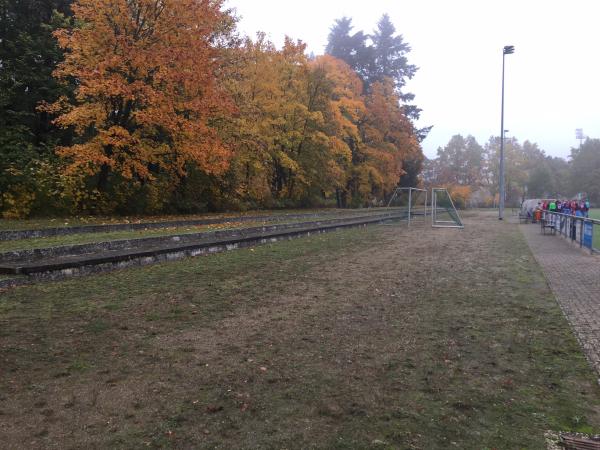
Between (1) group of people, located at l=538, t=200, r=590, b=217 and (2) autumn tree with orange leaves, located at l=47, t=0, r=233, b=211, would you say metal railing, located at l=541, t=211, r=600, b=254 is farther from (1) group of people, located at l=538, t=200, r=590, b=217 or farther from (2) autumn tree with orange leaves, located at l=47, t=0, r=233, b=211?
(2) autumn tree with orange leaves, located at l=47, t=0, r=233, b=211

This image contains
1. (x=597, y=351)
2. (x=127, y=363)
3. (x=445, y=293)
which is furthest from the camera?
(x=445, y=293)

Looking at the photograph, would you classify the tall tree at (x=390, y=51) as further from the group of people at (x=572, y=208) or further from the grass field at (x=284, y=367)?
the grass field at (x=284, y=367)

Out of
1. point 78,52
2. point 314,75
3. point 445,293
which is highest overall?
point 314,75

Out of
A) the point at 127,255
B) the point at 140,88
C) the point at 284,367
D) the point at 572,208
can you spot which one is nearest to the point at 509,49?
the point at 572,208

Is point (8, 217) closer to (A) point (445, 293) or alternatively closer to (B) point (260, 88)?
(A) point (445, 293)

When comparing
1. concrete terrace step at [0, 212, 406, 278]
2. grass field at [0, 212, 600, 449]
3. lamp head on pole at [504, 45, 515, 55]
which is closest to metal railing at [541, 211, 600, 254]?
grass field at [0, 212, 600, 449]

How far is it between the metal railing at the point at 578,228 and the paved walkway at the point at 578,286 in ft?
1.11

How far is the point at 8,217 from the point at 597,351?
1811 centimetres

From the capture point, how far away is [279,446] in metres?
3.14

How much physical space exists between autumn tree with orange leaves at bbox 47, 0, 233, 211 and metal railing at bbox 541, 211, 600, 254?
14.3 m

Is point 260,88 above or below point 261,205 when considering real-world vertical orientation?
above

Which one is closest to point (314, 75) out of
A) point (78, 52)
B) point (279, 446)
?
point (78, 52)

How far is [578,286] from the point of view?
9125 millimetres

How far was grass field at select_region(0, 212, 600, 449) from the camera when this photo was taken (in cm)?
335
